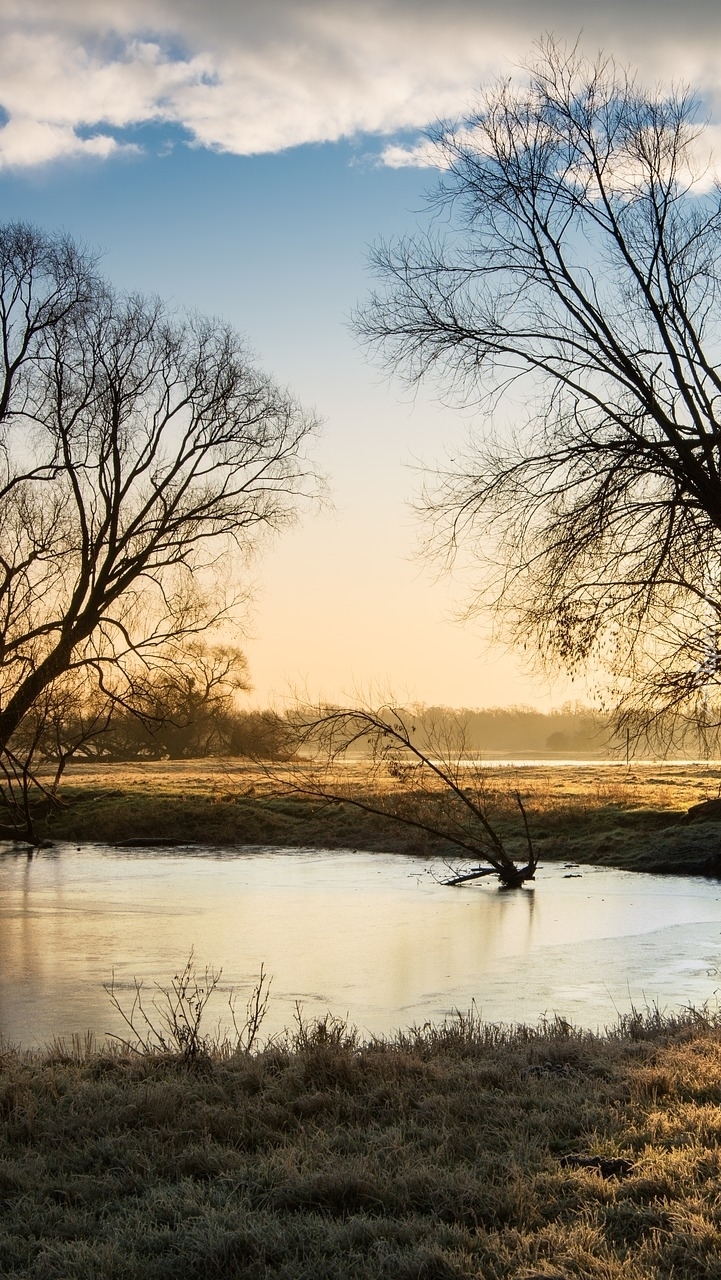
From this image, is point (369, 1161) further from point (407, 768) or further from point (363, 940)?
point (407, 768)

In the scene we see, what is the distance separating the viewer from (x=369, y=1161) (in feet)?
17.5

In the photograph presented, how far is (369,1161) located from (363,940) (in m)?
9.78

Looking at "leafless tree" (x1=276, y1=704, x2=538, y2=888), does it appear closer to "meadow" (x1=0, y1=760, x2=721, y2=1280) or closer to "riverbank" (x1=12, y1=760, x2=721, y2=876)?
"riverbank" (x1=12, y1=760, x2=721, y2=876)

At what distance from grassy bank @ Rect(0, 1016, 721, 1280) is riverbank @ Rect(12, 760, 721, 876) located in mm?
15328

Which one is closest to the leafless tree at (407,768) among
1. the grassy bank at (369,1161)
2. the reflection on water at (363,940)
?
the reflection on water at (363,940)

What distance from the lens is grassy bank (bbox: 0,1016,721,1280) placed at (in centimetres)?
432

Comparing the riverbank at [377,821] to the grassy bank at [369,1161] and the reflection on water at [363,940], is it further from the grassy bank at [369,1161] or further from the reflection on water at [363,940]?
the grassy bank at [369,1161]

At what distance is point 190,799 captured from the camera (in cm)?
3512

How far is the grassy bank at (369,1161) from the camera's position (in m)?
4.32

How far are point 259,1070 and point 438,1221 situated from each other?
258 cm

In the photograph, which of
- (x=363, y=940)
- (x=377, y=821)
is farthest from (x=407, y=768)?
(x=377, y=821)

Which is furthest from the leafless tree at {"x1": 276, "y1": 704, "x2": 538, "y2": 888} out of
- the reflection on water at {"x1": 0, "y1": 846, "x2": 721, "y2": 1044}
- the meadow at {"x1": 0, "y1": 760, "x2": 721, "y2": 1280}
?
the meadow at {"x1": 0, "y1": 760, "x2": 721, "y2": 1280}

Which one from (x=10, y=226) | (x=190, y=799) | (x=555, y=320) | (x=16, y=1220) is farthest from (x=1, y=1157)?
(x=190, y=799)

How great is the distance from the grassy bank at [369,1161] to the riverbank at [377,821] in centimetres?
1533
